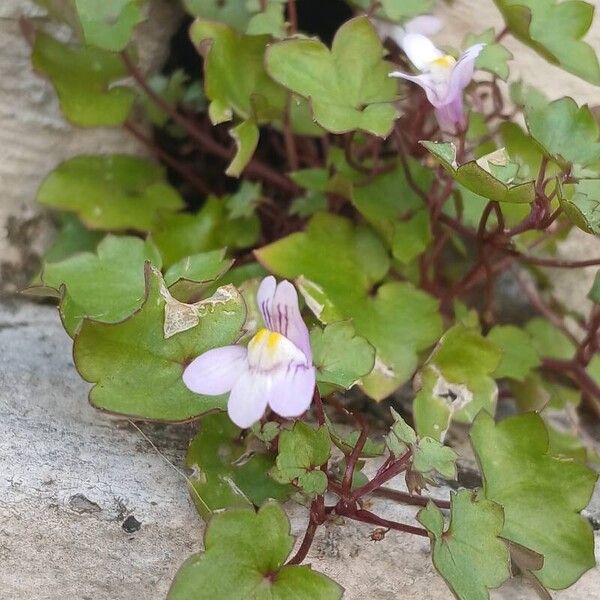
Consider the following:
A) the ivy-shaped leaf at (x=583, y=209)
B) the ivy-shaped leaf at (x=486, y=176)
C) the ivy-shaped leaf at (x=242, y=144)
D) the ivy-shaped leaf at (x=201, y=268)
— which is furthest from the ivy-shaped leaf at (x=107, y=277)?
the ivy-shaped leaf at (x=583, y=209)

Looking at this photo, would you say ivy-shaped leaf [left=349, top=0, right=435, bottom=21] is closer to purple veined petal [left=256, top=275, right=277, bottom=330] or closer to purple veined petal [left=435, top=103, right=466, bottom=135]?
purple veined petal [left=435, top=103, right=466, bottom=135]

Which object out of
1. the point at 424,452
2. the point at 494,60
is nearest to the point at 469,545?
the point at 424,452

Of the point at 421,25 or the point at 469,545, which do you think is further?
the point at 421,25

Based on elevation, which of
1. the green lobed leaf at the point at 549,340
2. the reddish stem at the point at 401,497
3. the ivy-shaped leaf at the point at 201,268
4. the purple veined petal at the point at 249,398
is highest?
the purple veined petal at the point at 249,398

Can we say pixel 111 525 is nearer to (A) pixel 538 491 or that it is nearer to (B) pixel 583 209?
(A) pixel 538 491

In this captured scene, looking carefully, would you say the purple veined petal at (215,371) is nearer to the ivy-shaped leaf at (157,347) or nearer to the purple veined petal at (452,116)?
the ivy-shaped leaf at (157,347)

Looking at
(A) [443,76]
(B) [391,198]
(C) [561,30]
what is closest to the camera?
(A) [443,76]
